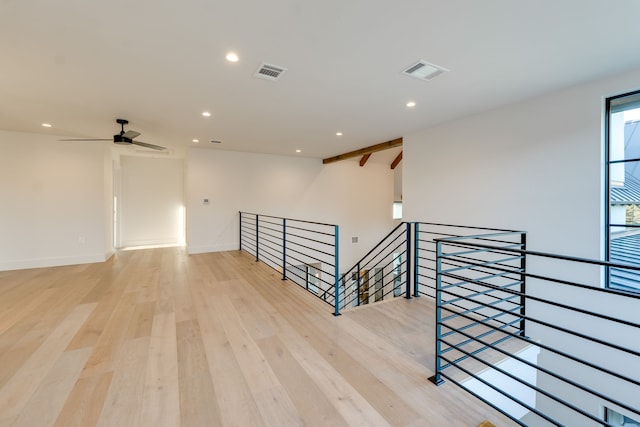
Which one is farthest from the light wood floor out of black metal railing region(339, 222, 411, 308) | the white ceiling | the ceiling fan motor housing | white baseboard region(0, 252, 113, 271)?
the white ceiling

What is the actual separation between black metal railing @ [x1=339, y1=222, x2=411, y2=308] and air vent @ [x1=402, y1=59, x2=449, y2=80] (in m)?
1.78

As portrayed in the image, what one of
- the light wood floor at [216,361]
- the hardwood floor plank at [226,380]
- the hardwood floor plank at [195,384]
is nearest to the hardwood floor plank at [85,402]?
the light wood floor at [216,361]

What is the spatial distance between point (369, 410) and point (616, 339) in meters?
2.87

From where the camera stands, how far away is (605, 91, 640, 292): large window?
110 inches

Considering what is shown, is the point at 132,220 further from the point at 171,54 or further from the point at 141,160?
the point at 171,54

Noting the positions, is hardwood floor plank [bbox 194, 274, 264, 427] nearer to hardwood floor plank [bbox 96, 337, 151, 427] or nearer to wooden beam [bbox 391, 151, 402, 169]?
hardwood floor plank [bbox 96, 337, 151, 427]

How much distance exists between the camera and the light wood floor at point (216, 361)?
168cm

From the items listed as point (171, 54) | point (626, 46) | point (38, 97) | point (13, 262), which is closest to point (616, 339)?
point (626, 46)

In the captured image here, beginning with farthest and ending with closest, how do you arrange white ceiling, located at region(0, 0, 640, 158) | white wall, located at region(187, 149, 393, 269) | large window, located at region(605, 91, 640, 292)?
white wall, located at region(187, 149, 393, 269) → large window, located at region(605, 91, 640, 292) → white ceiling, located at region(0, 0, 640, 158)

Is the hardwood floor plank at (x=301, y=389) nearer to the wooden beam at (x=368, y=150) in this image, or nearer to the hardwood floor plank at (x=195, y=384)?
the hardwood floor plank at (x=195, y=384)

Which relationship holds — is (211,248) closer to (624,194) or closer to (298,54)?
(298,54)

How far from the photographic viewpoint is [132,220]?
7.50m

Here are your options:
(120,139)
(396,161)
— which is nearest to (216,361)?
(120,139)

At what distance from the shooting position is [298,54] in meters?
2.38
